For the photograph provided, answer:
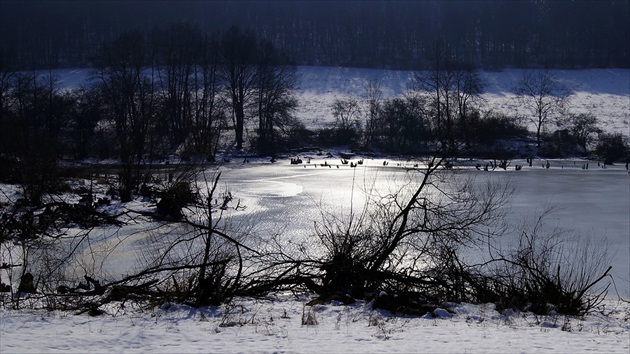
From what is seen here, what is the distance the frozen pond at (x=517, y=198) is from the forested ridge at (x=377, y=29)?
190 ft

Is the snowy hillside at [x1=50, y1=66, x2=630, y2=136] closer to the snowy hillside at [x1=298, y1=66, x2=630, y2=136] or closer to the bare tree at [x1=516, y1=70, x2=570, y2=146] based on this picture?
the snowy hillside at [x1=298, y1=66, x2=630, y2=136]

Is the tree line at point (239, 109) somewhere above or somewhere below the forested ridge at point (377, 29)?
below

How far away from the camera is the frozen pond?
13930 millimetres

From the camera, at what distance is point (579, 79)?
3031 inches

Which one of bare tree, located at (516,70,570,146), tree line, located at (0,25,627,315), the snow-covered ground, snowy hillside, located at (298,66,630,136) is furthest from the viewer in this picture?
snowy hillside, located at (298,66,630,136)

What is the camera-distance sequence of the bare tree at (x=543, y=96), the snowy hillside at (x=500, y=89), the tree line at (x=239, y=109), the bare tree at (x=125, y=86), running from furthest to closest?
the snowy hillside at (x=500, y=89), the bare tree at (x=543, y=96), the tree line at (x=239, y=109), the bare tree at (x=125, y=86)

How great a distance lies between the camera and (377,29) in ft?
313

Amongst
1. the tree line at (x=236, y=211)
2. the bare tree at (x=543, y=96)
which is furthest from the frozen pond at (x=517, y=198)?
the bare tree at (x=543, y=96)

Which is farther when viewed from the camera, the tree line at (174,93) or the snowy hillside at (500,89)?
the snowy hillside at (500,89)

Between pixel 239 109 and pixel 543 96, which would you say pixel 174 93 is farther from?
pixel 543 96

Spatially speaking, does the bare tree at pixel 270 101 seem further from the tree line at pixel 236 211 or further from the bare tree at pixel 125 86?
the bare tree at pixel 125 86

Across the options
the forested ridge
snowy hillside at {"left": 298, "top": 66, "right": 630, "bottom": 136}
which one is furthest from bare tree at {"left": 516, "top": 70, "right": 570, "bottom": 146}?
the forested ridge

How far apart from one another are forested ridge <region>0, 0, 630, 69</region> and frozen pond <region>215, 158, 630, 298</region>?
57935mm

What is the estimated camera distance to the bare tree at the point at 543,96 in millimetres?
54809
